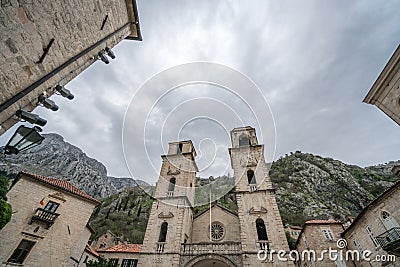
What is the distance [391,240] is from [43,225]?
21361 mm

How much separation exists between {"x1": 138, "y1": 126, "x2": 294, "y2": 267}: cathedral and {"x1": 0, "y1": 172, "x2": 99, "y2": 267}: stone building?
542 cm

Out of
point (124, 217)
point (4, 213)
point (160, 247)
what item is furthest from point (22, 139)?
point (124, 217)

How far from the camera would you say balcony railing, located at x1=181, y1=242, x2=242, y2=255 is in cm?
1592

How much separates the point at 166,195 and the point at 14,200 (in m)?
11.8

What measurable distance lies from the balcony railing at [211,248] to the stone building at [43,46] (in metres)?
15.7

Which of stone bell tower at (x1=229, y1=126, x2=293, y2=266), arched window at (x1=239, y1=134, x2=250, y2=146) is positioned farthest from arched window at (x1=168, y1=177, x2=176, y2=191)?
arched window at (x1=239, y1=134, x2=250, y2=146)

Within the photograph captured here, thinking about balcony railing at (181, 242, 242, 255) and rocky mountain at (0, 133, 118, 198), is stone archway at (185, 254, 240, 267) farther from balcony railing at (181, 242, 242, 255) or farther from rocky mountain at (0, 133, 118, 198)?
rocky mountain at (0, 133, 118, 198)

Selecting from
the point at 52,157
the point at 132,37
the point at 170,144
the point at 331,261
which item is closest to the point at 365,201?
the point at 331,261

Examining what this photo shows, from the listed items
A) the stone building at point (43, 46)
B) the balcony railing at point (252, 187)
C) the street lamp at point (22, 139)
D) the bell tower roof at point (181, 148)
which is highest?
the bell tower roof at point (181, 148)

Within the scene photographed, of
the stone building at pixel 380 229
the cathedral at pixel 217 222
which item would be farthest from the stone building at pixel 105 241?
the stone building at pixel 380 229

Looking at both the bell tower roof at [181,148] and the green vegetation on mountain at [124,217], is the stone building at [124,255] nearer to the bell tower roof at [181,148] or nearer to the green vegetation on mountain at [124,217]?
the bell tower roof at [181,148]

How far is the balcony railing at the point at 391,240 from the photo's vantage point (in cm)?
1020

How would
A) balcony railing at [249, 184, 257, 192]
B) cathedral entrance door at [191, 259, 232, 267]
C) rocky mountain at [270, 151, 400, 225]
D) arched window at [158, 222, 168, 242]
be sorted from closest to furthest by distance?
cathedral entrance door at [191, 259, 232, 267] → arched window at [158, 222, 168, 242] → balcony railing at [249, 184, 257, 192] → rocky mountain at [270, 151, 400, 225]

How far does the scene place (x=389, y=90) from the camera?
5.55 metres
